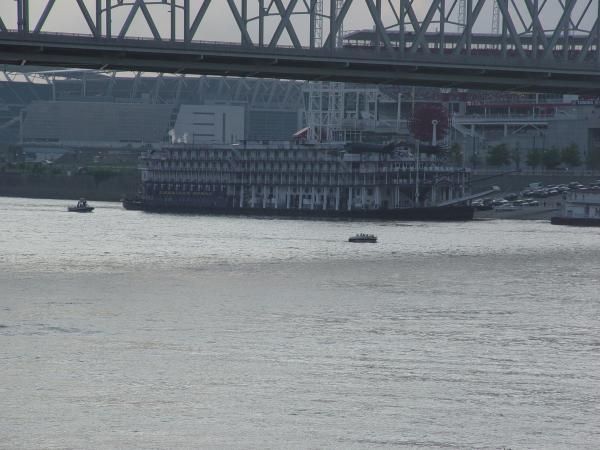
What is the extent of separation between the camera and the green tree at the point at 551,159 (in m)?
150

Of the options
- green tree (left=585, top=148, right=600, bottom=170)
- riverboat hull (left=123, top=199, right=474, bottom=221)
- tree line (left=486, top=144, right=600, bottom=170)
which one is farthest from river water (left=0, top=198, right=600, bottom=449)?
green tree (left=585, top=148, right=600, bottom=170)

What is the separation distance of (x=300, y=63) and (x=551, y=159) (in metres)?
78.5

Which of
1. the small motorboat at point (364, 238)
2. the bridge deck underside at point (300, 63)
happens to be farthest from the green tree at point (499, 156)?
the bridge deck underside at point (300, 63)

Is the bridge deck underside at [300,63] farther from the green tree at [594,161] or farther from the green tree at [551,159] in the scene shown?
the green tree at [594,161]

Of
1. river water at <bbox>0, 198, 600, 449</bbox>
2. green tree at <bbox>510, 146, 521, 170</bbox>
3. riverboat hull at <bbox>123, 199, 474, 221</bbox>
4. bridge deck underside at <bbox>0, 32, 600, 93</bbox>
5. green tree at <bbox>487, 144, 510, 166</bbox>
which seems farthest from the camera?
green tree at <bbox>510, 146, 521, 170</bbox>

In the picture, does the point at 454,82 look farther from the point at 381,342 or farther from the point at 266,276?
the point at 381,342

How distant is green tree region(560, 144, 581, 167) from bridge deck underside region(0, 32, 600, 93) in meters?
64.9

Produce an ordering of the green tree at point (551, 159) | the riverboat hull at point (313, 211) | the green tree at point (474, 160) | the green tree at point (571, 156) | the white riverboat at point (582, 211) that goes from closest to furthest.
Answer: the white riverboat at point (582, 211) < the riverboat hull at point (313, 211) < the green tree at point (571, 156) < the green tree at point (551, 159) < the green tree at point (474, 160)

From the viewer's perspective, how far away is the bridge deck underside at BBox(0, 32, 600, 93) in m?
69.4

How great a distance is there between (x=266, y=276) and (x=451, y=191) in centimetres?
7289

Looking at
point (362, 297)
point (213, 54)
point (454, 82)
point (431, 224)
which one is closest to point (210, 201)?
point (431, 224)

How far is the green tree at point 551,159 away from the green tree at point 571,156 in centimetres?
58

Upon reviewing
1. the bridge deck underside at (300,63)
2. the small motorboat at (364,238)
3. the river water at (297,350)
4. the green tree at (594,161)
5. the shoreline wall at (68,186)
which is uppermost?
the bridge deck underside at (300,63)

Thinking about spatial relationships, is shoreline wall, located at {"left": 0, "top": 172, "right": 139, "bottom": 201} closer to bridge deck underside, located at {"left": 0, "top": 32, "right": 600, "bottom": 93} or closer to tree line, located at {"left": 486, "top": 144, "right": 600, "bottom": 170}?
tree line, located at {"left": 486, "top": 144, "right": 600, "bottom": 170}
